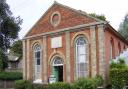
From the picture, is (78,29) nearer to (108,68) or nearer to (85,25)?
(85,25)

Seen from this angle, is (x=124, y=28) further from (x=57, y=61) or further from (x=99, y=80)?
(x=99, y=80)

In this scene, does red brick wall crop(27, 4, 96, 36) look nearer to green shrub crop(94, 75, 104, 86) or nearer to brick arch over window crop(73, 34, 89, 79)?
brick arch over window crop(73, 34, 89, 79)

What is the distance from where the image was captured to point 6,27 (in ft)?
165

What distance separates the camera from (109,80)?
2873 cm

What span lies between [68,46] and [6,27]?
21138 millimetres

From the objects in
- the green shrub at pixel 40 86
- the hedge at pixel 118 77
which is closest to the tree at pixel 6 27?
the green shrub at pixel 40 86

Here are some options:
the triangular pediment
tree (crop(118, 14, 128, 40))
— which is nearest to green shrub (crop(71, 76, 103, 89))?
the triangular pediment

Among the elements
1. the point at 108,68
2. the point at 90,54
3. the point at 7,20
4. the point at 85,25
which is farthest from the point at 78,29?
the point at 7,20

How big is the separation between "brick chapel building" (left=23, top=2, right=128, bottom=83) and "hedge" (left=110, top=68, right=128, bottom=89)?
187 centimetres

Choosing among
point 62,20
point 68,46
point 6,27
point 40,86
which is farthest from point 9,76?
point 68,46

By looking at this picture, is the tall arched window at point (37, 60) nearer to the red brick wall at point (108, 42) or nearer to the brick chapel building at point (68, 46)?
the brick chapel building at point (68, 46)

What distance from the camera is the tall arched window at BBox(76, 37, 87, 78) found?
30.7 metres

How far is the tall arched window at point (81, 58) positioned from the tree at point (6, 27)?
21637mm

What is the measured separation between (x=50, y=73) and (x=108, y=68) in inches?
276
